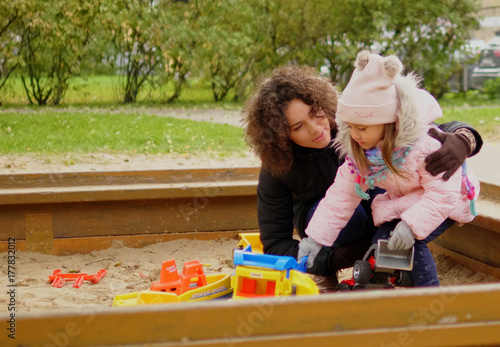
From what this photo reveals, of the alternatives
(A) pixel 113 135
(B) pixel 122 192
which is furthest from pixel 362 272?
(A) pixel 113 135

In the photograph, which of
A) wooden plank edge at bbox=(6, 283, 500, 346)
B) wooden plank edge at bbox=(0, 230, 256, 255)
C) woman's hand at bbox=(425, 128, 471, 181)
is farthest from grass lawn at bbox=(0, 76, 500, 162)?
wooden plank edge at bbox=(6, 283, 500, 346)

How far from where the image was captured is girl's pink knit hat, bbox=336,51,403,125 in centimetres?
210

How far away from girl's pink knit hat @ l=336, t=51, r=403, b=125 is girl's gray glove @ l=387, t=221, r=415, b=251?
0.36 m

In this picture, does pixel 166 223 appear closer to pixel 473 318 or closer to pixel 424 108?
pixel 424 108

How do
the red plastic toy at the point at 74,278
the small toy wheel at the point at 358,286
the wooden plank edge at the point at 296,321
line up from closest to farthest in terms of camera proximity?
the wooden plank edge at the point at 296,321
the small toy wheel at the point at 358,286
the red plastic toy at the point at 74,278

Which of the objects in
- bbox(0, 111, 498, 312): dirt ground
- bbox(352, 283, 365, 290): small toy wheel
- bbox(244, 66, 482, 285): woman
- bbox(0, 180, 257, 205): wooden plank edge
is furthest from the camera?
bbox(0, 180, 257, 205): wooden plank edge

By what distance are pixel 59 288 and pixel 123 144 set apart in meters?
3.30

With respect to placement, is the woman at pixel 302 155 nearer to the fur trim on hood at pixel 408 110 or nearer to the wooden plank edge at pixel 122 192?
the fur trim on hood at pixel 408 110

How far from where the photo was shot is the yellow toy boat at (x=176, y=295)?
2084 millimetres

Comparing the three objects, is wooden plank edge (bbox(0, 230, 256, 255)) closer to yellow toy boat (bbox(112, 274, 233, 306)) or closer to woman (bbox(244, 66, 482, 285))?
woman (bbox(244, 66, 482, 285))

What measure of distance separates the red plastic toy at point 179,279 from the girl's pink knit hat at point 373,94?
2.72ft

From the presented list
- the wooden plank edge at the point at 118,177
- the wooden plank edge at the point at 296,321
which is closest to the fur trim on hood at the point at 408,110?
the wooden plank edge at the point at 296,321

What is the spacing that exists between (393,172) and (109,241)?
5.59 ft

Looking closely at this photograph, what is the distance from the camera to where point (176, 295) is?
2133 millimetres
